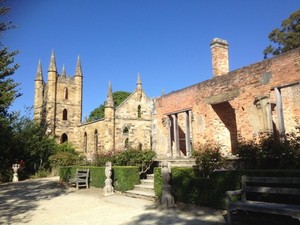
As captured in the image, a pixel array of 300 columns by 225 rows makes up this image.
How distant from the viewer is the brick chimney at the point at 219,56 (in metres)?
14.3

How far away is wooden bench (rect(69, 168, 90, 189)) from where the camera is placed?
1428 cm

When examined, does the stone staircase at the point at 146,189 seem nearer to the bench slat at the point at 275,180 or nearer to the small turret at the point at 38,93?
the bench slat at the point at 275,180

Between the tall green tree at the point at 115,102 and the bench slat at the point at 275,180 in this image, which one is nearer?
the bench slat at the point at 275,180

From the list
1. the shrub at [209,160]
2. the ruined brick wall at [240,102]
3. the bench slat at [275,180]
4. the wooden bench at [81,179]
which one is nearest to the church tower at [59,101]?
the wooden bench at [81,179]

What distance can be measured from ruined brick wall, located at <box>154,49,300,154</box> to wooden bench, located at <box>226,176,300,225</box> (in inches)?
179

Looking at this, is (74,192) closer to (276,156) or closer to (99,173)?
(99,173)

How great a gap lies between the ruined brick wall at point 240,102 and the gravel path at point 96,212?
4878mm

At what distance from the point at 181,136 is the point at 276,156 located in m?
9.19

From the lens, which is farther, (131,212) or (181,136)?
(181,136)

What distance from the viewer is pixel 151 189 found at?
11.3 metres

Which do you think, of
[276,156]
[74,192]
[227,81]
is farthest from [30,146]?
[276,156]

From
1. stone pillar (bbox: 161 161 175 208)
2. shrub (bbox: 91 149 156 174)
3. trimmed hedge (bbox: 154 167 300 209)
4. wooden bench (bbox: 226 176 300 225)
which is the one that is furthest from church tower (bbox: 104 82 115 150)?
wooden bench (bbox: 226 176 300 225)

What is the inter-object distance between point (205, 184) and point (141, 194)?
10.3 feet

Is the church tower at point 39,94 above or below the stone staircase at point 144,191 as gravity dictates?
above
